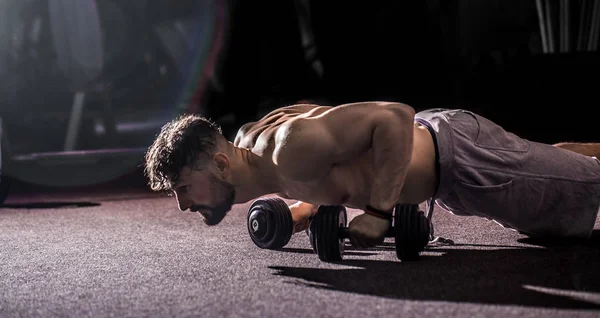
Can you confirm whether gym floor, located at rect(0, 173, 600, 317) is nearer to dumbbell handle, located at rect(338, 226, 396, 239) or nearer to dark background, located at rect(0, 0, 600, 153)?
dumbbell handle, located at rect(338, 226, 396, 239)

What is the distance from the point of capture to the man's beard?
4.17ft

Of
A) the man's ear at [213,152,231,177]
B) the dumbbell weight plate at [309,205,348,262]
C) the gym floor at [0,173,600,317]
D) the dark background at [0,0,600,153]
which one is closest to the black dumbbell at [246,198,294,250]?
the gym floor at [0,173,600,317]

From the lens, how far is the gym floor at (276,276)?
39.0 inches

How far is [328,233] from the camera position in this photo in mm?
1305

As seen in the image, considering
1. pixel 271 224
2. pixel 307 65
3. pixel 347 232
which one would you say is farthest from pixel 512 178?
pixel 307 65

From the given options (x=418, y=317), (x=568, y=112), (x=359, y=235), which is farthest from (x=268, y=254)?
(x=568, y=112)

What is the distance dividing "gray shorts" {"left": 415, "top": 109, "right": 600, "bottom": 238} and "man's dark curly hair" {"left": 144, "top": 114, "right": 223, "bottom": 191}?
18.4 inches

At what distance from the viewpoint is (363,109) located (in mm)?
1227

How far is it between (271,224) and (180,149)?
317mm

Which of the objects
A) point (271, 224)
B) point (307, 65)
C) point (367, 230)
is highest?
point (367, 230)

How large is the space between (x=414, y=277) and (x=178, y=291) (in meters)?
0.41

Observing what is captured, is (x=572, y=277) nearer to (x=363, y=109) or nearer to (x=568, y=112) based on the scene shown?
(x=363, y=109)

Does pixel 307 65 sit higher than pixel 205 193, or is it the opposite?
pixel 205 193

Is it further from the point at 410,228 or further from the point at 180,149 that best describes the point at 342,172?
the point at 180,149
